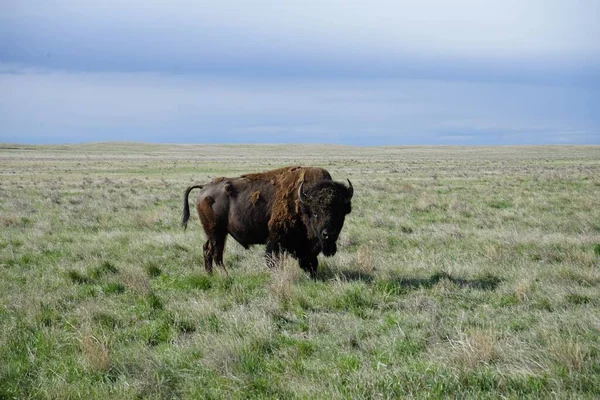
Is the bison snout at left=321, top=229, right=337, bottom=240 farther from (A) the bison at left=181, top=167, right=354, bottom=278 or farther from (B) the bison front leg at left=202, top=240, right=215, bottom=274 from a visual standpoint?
(B) the bison front leg at left=202, top=240, right=215, bottom=274

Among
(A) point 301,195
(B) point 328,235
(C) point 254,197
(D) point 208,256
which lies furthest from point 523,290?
(D) point 208,256

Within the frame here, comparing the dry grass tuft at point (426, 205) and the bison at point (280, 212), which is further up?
the bison at point (280, 212)

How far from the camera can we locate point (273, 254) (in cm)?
1008

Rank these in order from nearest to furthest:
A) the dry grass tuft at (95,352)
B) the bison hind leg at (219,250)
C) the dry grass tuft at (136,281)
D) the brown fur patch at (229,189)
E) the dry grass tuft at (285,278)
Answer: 1. the dry grass tuft at (95,352)
2. the dry grass tuft at (285,278)
3. the dry grass tuft at (136,281)
4. the bison hind leg at (219,250)
5. the brown fur patch at (229,189)

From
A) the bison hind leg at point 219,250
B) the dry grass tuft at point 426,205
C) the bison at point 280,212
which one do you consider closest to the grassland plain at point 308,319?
the bison hind leg at point 219,250

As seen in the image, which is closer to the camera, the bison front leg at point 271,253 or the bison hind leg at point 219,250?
the bison front leg at point 271,253

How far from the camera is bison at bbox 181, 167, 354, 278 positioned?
9562 mm

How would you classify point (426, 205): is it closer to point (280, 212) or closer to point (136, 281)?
point (280, 212)

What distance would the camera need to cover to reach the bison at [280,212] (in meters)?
9.56

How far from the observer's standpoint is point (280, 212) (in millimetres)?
10336

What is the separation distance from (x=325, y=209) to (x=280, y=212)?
1.17 m

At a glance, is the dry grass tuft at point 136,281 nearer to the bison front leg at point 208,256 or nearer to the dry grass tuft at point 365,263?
the bison front leg at point 208,256

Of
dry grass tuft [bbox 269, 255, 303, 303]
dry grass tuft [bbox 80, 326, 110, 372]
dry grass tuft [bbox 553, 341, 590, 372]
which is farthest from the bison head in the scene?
dry grass tuft [bbox 553, 341, 590, 372]

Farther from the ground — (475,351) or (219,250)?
(475,351)
